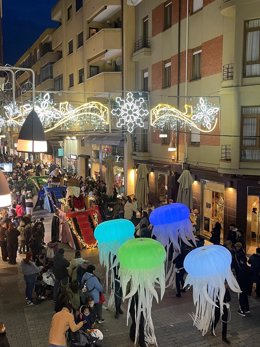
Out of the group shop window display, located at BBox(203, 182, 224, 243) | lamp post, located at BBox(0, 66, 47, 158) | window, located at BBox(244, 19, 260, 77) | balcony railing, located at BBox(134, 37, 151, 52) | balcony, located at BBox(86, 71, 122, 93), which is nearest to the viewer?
lamp post, located at BBox(0, 66, 47, 158)

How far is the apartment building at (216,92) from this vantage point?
15969 mm

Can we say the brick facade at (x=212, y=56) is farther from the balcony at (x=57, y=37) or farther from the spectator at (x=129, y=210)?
the balcony at (x=57, y=37)

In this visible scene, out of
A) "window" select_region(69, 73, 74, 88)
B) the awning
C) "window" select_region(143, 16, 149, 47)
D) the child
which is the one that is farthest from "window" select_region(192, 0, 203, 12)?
"window" select_region(69, 73, 74, 88)

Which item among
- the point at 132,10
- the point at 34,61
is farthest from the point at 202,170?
the point at 34,61

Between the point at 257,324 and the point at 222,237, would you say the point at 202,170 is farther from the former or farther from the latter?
the point at 257,324

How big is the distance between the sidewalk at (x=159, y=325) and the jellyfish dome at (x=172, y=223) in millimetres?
1773

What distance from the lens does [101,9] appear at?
96.0 feet

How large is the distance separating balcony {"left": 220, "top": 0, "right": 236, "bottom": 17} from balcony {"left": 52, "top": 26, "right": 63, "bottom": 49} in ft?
88.6

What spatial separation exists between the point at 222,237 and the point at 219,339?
25.9ft

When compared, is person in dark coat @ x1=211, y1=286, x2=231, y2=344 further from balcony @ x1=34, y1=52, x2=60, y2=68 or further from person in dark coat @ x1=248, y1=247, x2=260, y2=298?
balcony @ x1=34, y1=52, x2=60, y2=68

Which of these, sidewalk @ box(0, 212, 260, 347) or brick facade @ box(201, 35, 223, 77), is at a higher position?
brick facade @ box(201, 35, 223, 77)

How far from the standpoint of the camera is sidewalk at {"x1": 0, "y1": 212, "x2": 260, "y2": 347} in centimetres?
980

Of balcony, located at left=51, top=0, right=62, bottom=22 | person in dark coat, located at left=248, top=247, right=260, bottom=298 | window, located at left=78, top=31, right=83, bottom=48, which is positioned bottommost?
person in dark coat, located at left=248, top=247, right=260, bottom=298

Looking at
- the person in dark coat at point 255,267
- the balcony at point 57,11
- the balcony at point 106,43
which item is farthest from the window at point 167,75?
the balcony at point 57,11
